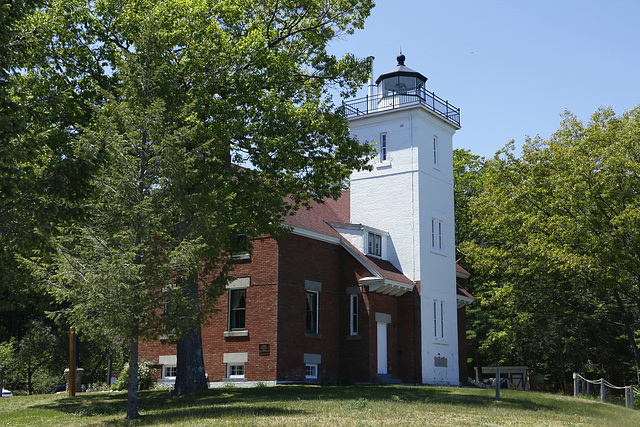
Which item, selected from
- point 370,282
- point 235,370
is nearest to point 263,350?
point 235,370

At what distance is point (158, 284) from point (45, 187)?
3.52 meters

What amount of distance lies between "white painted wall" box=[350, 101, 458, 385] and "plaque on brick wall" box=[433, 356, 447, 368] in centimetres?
5

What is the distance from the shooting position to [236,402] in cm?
1817

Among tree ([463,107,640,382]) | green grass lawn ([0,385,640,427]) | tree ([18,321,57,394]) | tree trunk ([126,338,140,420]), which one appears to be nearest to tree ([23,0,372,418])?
tree trunk ([126,338,140,420])

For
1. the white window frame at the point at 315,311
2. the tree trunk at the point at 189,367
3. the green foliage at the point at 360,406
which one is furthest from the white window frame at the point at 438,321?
the green foliage at the point at 360,406

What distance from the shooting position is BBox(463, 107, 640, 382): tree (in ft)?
87.7

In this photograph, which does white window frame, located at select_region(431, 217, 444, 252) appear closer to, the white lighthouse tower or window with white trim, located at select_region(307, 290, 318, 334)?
the white lighthouse tower

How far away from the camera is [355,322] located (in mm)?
30766

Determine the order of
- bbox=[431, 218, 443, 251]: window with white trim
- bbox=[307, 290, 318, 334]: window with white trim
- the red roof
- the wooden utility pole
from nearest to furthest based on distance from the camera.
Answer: the wooden utility pole → bbox=[307, 290, 318, 334]: window with white trim → the red roof → bbox=[431, 218, 443, 251]: window with white trim

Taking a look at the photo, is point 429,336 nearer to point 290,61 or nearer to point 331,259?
point 331,259

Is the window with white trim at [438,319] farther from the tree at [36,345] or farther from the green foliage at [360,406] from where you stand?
the tree at [36,345]

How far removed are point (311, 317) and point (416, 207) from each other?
26.0ft

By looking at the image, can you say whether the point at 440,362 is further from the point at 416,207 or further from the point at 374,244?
the point at 416,207

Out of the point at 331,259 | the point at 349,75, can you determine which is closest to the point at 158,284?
the point at 349,75
